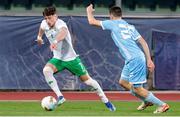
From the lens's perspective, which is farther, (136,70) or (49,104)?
(49,104)

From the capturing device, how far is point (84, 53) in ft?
72.7

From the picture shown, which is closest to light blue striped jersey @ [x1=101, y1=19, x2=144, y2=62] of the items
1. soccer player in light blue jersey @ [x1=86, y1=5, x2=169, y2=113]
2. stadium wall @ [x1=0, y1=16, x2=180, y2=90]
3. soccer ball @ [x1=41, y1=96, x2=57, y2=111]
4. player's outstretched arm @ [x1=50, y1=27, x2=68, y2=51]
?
soccer player in light blue jersey @ [x1=86, y1=5, x2=169, y2=113]

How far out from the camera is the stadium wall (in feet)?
72.0

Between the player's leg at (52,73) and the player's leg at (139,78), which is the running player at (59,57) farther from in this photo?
the player's leg at (139,78)

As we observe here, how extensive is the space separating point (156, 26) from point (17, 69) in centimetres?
441

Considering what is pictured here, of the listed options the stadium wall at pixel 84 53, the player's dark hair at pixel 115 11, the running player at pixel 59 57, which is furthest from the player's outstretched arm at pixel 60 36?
the stadium wall at pixel 84 53

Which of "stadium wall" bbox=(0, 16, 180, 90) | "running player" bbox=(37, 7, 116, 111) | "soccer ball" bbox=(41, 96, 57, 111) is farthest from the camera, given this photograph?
"stadium wall" bbox=(0, 16, 180, 90)

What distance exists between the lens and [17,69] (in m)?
22.0

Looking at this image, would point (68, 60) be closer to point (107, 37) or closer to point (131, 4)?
point (107, 37)

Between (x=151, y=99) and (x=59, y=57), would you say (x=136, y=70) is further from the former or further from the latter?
(x=59, y=57)

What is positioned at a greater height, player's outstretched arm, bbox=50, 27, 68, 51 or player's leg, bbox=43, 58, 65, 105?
player's outstretched arm, bbox=50, 27, 68, 51

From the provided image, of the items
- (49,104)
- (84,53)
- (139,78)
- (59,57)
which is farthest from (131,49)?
(84,53)

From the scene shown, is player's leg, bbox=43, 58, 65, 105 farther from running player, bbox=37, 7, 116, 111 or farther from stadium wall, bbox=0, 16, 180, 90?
stadium wall, bbox=0, 16, 180, 90

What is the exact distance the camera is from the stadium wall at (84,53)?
21.9m
